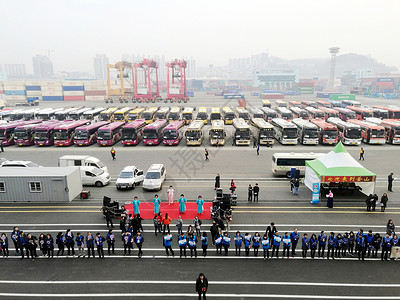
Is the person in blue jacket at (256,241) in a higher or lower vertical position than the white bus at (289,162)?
lower

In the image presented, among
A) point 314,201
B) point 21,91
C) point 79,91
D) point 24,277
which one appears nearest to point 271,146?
point 314,201

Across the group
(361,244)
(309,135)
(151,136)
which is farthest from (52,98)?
(361,244)

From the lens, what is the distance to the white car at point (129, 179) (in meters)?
22.7

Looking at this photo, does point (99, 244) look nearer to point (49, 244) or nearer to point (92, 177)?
point (49, 244)

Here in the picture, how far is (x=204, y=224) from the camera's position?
1744 centimetres

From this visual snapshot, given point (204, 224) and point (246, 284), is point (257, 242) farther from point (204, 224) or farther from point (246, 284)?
point (204, 224)

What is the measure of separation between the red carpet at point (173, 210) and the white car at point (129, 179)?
9.40 ft

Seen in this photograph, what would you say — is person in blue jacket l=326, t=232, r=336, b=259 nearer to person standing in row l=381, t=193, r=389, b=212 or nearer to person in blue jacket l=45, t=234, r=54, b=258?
person standing in row l=381, t=193, r=389, b=212

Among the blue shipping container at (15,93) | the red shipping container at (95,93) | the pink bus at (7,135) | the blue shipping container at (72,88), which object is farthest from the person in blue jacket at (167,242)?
the blue shipping container at (15,93)

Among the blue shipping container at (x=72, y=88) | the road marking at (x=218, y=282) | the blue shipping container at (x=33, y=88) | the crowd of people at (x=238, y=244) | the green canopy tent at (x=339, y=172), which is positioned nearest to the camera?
the road marking at (x=218, y=282)

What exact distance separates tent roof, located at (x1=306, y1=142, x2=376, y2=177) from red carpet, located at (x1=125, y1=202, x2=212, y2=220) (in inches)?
314

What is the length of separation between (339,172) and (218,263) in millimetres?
11210

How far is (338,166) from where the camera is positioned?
20469 mm

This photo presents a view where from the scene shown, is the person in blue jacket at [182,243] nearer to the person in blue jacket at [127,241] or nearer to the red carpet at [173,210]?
the person in blue jacket at [127,241]
